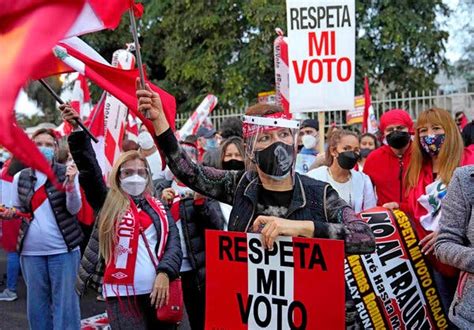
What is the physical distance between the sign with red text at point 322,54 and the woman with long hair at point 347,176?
1266 millimetres

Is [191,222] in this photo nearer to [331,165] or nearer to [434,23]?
[331,165]

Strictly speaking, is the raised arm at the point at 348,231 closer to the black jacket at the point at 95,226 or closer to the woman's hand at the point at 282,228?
the woman's hand at the point at 282,228

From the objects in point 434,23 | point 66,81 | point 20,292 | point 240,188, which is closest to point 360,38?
point 434,23

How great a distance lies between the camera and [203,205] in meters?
4.73

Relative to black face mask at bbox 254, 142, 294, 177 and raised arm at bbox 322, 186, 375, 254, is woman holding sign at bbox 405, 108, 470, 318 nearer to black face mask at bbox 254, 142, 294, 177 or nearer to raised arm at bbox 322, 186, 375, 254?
raised arm at bbox 322, 186, 375, 254

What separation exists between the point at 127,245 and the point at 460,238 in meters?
1.93

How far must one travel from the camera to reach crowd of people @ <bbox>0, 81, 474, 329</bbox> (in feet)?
9.29

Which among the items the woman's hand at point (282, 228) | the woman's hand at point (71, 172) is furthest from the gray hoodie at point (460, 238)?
the woman's hand at point (71, 172)

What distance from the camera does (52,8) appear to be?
204 centimetres

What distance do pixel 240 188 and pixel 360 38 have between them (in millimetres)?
18574

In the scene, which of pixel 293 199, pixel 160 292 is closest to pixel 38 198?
pixel 160 292

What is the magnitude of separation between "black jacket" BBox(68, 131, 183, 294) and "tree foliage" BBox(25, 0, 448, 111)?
52.7ft

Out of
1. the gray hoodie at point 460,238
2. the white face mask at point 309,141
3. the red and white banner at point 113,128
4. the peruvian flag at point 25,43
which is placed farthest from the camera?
the white face mask at point 309,141

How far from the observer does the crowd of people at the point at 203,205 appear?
2.83 m
